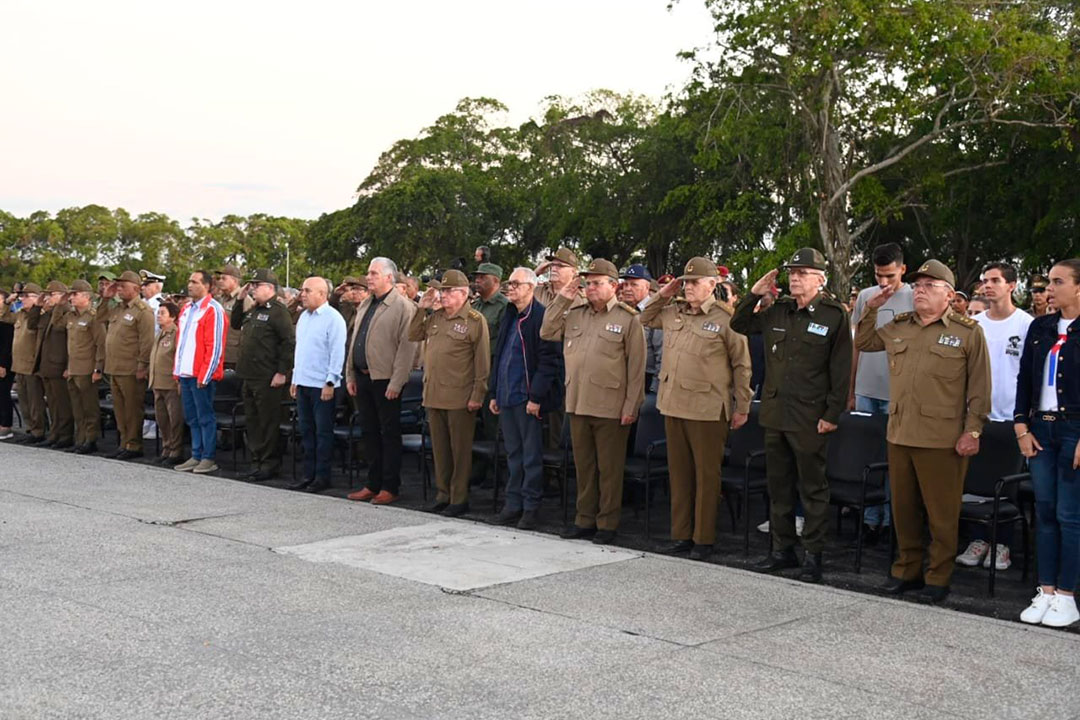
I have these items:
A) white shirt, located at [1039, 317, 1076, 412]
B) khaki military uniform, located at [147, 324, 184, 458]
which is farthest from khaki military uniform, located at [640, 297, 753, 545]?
khaki military uniform, located at [147, 324, 184, 458]

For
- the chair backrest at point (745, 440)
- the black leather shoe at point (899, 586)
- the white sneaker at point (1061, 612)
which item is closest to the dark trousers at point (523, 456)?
the chair backrest at point (745, 440)

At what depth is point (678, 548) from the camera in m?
7.85

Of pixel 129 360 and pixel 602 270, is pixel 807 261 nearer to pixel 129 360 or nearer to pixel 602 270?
pixel 602 270

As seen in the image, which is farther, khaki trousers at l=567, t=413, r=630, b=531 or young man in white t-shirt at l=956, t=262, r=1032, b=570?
khaki trousers at l=567, t=413, r=630, b=531

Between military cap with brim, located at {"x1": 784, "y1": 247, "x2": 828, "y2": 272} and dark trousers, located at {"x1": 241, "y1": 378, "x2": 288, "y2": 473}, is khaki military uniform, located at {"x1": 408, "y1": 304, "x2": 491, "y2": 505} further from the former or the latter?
military cap with brim, located at {"x1": 784, "y1": 247, "x2": 828, "y2": 272}

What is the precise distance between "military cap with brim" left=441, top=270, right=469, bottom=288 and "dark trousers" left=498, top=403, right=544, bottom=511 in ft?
3.56

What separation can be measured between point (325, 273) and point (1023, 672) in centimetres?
6355

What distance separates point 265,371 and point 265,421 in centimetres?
46

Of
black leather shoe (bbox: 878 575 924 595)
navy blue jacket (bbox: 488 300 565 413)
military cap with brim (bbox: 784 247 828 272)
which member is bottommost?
black leather shoe (bbox: 878 575 924 595)

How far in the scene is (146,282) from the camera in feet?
50.4

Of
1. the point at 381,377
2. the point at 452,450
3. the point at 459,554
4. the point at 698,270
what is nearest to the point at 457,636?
the point at 459,554

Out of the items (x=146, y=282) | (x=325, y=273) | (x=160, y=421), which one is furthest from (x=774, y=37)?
(x=325, y=273)

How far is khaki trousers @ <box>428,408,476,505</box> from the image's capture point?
9305mm

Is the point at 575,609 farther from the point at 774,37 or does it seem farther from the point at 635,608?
the point at 774,37
